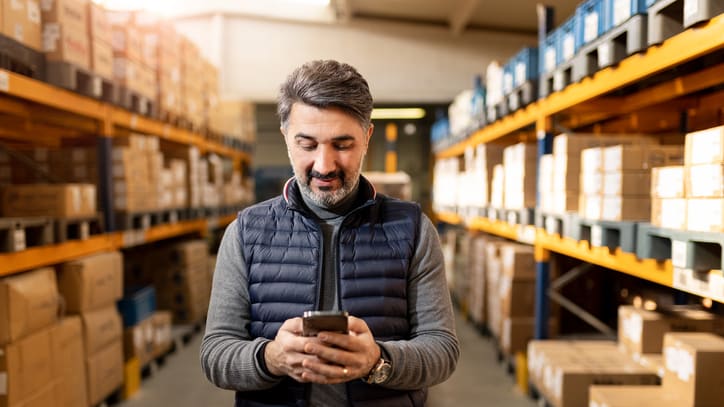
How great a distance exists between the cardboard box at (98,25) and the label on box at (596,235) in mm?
3442

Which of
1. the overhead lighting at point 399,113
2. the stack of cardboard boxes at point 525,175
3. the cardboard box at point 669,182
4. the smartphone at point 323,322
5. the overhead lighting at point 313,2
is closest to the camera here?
the smartphone at point 323,322

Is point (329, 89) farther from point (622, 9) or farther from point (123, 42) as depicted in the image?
point (123, 42)

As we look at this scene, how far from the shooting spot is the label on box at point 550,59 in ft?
10.7

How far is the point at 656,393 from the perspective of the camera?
2479 millimetres

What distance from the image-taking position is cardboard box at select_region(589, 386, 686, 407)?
2.36m

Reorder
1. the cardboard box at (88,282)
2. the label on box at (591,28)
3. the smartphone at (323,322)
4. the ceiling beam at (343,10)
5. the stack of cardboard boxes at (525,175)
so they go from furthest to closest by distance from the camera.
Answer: the ceiling beam at (343,10)
the stack of cardboard boxes at (525,175)
the cardboard box at (88,282)
the label on box at (591,28)
the smartphone at (323,322)

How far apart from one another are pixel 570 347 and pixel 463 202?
291 centimetres

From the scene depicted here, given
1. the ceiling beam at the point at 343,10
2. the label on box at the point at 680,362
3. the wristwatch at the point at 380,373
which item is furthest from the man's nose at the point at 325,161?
the ceiling beam at the point at 343,10

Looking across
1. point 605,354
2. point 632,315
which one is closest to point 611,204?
point 632,315

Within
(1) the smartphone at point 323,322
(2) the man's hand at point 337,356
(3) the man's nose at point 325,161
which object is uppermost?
(3) the man's nose at point 325,161

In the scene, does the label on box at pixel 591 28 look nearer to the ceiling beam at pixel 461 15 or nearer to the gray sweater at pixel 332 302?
the gray sweater at pixel 332 302

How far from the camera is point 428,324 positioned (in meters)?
1.48

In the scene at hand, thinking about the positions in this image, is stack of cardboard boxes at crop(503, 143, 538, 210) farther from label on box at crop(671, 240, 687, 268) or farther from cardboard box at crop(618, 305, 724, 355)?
label on box at crop(671, 240, 687, 268)

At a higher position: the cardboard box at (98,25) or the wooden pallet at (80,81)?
the cardboard box at (98,25)
